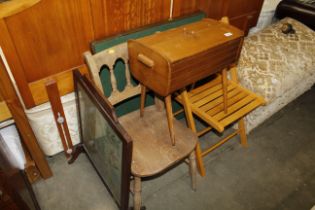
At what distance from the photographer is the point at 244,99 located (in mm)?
1913

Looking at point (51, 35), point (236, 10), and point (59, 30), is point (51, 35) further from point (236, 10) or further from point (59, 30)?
point (236, 10)

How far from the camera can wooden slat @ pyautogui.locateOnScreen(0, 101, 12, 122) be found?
4.66ft

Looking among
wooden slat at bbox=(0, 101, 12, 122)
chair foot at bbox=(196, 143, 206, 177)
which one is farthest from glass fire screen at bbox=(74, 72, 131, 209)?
chair foot at bbox=(196, 143, 206, 177)

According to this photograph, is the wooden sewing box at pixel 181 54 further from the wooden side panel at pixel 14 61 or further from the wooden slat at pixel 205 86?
the wooden side panel at pixel 14 61

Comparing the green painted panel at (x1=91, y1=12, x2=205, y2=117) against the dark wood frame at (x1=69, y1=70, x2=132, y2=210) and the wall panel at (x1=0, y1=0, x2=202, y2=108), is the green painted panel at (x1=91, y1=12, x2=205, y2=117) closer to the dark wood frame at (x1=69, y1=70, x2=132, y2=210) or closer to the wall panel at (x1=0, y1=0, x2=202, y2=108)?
the wall panel at (x1=0, y1=0, x2=202, y2=108)

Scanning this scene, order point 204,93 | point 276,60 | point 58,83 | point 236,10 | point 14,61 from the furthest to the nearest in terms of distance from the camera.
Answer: point 236,10 → point 276,60 → point 204,93 → point 58,83 → point 14,61

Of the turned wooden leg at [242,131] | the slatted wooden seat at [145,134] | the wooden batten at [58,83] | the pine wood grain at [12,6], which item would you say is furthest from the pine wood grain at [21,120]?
the turned wooden leg at [242,131]

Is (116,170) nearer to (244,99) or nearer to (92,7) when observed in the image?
(92,7)

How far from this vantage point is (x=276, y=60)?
7.09ft

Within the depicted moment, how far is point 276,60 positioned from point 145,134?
1270mm

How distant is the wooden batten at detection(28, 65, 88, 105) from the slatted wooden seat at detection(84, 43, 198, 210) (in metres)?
0.26

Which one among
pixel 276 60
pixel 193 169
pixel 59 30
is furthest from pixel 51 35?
pixel 276 60

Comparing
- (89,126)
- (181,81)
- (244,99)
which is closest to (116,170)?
(89,126)

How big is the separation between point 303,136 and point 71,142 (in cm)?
198
